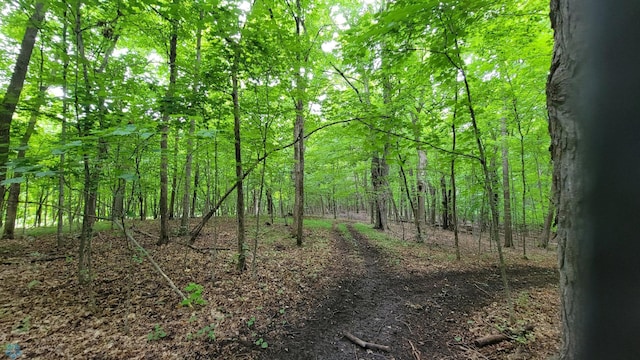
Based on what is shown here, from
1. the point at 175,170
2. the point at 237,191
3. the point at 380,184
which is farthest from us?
the point at 380,184

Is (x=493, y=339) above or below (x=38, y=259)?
below

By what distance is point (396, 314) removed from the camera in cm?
454

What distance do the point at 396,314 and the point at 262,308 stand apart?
2488 mm

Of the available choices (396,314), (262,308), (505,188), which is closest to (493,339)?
(396,314)

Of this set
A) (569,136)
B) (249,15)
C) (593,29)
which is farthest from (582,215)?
(249,15)

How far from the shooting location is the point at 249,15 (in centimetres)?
494

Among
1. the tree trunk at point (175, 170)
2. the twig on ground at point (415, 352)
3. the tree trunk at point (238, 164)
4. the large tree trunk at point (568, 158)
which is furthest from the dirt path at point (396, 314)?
the tree trunk at point (175, 170)

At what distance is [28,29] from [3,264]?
211 inches

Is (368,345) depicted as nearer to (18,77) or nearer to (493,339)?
(493,339)

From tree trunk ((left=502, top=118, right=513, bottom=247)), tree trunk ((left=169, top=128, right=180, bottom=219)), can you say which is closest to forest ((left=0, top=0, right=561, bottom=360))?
tree trunk ((left=169, top=128, right=180, bottom=219))

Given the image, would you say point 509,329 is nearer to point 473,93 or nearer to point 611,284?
point 611,284

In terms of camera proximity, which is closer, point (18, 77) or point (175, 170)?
point (18, 77)

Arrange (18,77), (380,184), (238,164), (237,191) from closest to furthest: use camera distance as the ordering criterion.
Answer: (18,77), (238,164), (237,191), (380,184)

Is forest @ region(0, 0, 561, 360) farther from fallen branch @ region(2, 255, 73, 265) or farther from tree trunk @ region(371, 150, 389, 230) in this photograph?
tree trunk @ region(371, 150, 389, 230)
